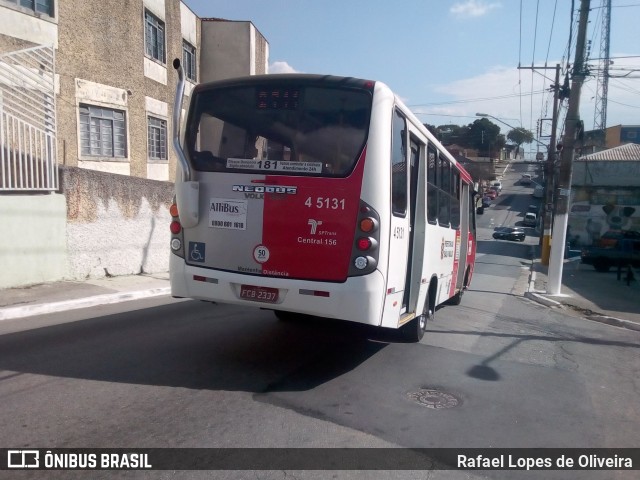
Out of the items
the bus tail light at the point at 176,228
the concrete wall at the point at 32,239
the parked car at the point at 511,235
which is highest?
the bus tail light at the point at 176,228

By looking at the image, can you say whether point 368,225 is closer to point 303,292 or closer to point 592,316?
point 303,292

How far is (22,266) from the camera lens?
35.7ft

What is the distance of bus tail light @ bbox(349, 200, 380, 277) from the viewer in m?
5.70

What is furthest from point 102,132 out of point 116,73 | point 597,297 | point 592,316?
point 597,297

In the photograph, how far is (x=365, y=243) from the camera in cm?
570

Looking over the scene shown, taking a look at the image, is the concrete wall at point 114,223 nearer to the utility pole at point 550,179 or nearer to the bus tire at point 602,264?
the bus tire at point 602,264

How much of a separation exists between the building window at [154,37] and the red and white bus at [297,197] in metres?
13.7

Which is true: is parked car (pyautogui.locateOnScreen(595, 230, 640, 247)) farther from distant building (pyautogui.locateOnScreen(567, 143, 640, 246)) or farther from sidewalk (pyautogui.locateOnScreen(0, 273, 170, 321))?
sidewalk (pyautogui.locateOnScreen(0, 273, 170, 321))

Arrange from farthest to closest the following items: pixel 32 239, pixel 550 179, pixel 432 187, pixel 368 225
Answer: pixel 550 179 < pixel 32 239 < pixel 432 187 < pixel 368 225

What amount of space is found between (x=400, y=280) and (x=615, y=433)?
2481mm

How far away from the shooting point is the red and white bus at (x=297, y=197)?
577 cm

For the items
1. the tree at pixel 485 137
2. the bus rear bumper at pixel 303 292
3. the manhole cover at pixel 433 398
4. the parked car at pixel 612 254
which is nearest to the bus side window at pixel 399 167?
the bus rear bumper at pixel 303 292

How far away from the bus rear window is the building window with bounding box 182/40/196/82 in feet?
55.5

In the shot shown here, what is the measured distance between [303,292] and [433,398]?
1651 mm
